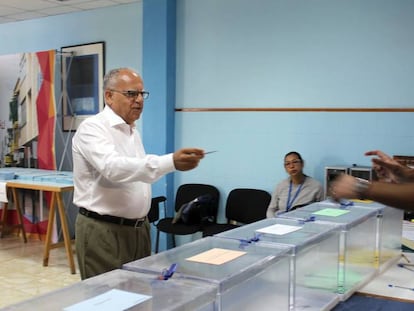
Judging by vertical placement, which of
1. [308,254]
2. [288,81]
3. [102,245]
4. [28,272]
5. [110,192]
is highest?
[288,81]

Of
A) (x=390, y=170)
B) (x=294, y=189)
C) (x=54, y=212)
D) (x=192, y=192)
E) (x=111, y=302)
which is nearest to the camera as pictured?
(x=111, y=302)

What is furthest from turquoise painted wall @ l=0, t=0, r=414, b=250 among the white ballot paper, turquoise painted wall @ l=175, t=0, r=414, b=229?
the white ballot paper

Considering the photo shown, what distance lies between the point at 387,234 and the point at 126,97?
64.6 inches

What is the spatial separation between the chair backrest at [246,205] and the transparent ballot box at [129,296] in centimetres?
343

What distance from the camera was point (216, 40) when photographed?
5.20 metres

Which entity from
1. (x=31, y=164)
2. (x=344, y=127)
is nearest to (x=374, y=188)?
(x=344, y=127)

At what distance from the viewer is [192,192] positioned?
17.2 ft

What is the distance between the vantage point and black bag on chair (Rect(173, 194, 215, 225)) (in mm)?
4859

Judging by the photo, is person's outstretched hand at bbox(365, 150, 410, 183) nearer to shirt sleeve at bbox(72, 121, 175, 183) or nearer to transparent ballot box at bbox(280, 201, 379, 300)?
transparent ballot box at bbox(280, 201, 379, 300)

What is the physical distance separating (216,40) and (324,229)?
3.44 m

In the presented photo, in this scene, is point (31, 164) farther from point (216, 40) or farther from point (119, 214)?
point (119, 214)

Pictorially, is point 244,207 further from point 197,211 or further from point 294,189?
point 294,189

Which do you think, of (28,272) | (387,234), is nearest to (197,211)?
(28,272)

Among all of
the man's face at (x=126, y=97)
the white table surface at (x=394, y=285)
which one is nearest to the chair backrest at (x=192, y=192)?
the white table surface at (x=394, y=285)
